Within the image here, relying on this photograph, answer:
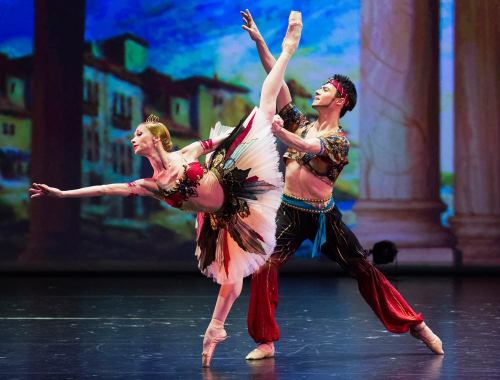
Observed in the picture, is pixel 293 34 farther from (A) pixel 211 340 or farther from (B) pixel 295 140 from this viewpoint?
(A) pixel 211 340

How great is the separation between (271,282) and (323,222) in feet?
1.20

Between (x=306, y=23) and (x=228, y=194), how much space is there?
661cm

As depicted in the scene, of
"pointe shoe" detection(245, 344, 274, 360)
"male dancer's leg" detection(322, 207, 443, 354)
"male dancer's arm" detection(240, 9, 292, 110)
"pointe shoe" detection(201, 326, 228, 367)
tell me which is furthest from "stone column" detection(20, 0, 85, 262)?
"pointe shoe" detection(201, 326, 228, 367)

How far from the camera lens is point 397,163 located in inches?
423

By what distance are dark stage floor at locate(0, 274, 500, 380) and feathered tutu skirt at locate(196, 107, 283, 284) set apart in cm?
48

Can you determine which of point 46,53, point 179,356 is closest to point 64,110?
point 46,53

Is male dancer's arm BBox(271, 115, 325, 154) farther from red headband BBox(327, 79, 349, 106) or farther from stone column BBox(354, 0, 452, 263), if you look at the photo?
stone column BBox(354, 0, 452, 263)

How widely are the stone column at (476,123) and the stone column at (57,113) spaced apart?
147 inches

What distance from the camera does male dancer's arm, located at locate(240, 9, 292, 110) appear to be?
4.86 metres

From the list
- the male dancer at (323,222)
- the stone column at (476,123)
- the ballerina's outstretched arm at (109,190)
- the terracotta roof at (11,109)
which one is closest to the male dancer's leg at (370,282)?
the male dancer at (323,222)

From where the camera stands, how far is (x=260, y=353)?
15.8ft

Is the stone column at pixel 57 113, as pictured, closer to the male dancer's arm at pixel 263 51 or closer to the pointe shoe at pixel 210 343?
the male dancer's arm at pixel 263 51

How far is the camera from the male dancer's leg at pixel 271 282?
4906mm

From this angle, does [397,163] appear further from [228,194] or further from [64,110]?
[228,194]
